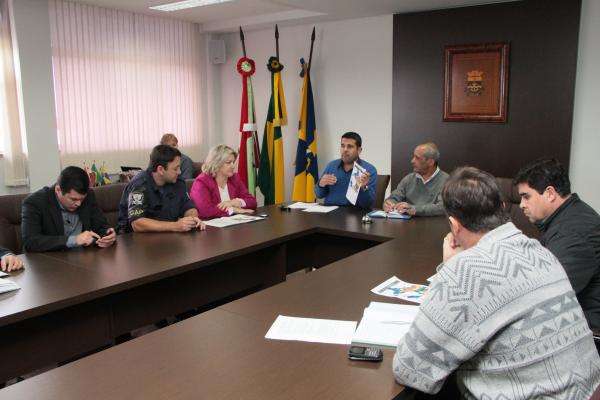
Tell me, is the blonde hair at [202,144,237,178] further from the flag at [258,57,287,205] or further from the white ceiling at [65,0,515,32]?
the flag at [258,57,287,205]

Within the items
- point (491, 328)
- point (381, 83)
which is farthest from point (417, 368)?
point (381, 83)

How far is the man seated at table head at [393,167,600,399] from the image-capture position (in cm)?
126

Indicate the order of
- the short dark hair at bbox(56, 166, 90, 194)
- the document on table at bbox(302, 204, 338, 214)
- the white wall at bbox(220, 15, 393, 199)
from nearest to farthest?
the short dark hair at bbox(56, 166, 90, 194)
the document on table at bbox(302, 204, 338, 214)
the white wall at bbox(220, 15, 393, 199)

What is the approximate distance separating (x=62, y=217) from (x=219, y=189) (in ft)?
4.27

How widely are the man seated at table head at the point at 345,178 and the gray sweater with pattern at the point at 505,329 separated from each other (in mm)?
2738

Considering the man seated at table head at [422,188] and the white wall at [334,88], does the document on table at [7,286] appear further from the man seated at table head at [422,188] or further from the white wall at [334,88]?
the white wall at [334,88]

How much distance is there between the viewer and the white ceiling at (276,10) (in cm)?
501

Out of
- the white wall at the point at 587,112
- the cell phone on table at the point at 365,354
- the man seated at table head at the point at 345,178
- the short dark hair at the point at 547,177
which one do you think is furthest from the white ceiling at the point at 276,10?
the cell phone on table at the point at 365,354

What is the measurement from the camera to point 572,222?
6.68 ft

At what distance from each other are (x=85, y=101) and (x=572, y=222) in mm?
5111

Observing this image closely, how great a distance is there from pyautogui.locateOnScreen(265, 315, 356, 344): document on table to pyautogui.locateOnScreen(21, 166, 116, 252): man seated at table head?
144 cm

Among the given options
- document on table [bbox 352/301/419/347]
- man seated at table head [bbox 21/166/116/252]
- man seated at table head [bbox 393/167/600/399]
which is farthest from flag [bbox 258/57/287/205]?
man seated at table head [bbox 393/167/600/399]

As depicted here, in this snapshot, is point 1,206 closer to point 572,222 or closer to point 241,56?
point 572,222

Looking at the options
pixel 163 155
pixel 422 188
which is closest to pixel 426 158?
pixel 422 188
